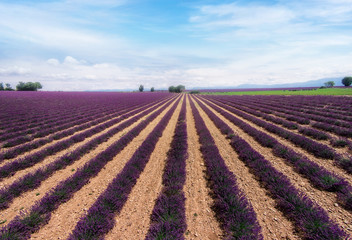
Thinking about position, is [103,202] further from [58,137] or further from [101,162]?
[58,137]

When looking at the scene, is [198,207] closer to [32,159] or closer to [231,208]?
[231,208]

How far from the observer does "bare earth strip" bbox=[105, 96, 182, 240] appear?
3.11 meters

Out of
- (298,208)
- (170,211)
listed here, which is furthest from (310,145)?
(170,211)

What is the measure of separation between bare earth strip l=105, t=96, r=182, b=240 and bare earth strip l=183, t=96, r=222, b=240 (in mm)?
921

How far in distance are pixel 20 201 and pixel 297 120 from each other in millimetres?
16093

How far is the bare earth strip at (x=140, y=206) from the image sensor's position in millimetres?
3113

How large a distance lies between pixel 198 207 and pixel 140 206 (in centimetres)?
149

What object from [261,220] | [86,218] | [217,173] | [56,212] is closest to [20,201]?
[56,212]

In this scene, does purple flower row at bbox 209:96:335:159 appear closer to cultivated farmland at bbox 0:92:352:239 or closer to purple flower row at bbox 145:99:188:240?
cultivated farmland at bbox 0:92:352:239

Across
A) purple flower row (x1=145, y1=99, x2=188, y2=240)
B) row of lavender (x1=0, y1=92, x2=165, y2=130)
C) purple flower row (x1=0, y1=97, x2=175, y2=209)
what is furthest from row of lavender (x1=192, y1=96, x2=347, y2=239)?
row of lavender (x1=0, y1=92, x2=165, y2=130)

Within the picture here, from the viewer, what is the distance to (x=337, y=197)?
3.70m

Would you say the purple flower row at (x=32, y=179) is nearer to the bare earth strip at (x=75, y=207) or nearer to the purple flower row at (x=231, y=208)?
the bare earth strip at (x=75, y=207)

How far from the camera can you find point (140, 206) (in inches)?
152

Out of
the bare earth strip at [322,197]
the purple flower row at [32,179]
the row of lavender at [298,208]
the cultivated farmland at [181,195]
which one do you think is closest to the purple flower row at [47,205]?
the cultivated farmland at [181,195]
